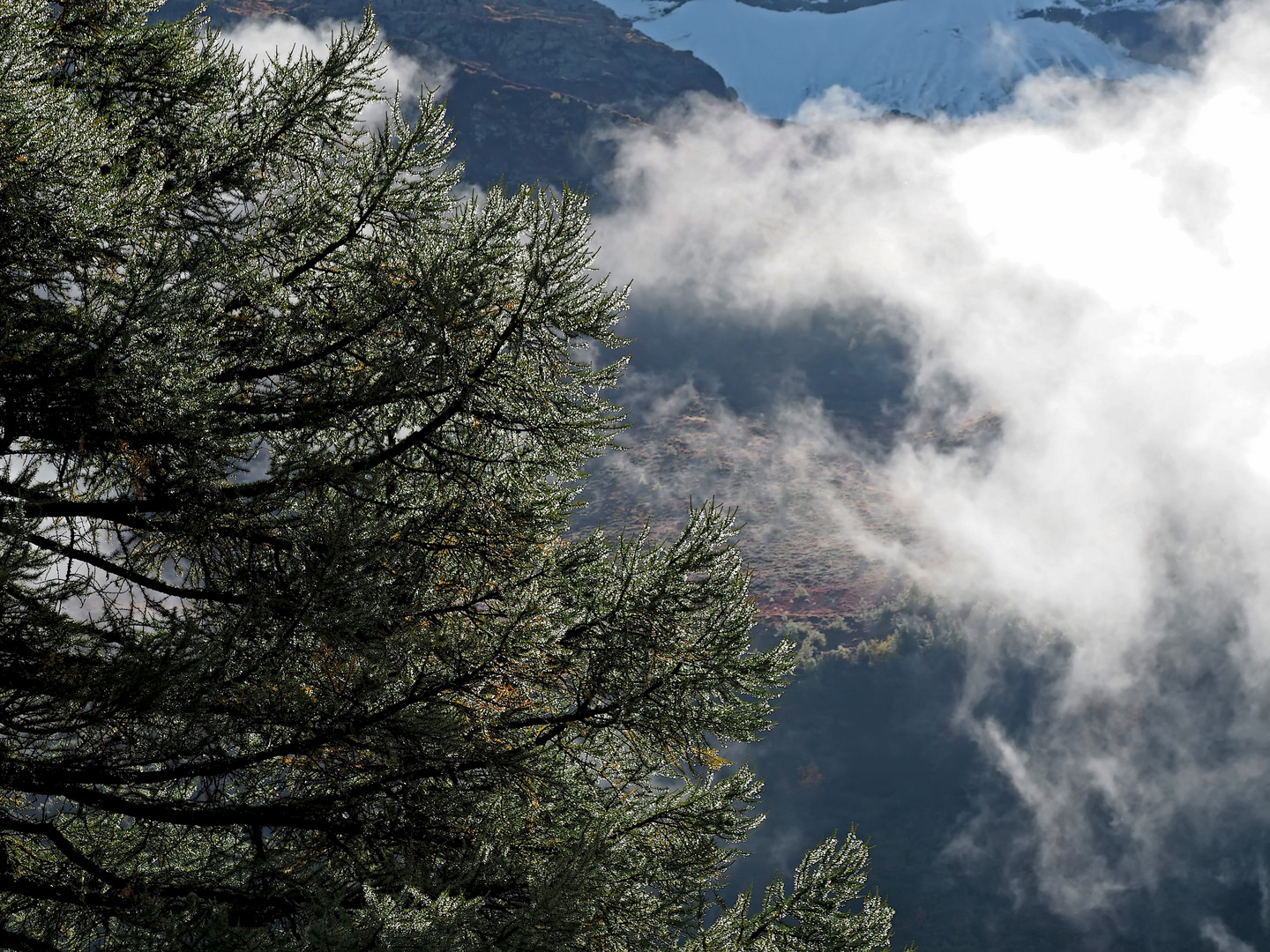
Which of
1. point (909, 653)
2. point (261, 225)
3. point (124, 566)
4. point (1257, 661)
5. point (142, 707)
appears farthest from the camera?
point (1257, 661)

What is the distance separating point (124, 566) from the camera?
14.0 feet

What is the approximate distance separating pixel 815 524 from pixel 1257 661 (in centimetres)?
6781

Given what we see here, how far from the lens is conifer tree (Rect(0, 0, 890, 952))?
3.57 metres

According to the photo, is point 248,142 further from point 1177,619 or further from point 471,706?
point 1177,619

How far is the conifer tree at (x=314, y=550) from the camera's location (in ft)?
11.7

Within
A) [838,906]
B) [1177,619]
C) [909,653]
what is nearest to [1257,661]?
[1177,619]

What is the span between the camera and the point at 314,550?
4.26 meters

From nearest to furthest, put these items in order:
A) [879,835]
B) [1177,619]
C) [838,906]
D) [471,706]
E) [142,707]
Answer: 1. [142,707]
2. [471,706]
3. [838,906]
4. [879,835]
5. [1177,619]

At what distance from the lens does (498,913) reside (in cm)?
479

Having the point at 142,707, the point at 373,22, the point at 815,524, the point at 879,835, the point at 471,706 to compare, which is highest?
the point at 815,524

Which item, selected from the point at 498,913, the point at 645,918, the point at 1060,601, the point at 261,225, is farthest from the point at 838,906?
the point at 1060,601

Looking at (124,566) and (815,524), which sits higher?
(815,524)

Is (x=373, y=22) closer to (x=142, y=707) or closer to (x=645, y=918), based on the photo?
(x=142, y=707)

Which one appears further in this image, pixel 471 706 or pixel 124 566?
pixel 471 706
